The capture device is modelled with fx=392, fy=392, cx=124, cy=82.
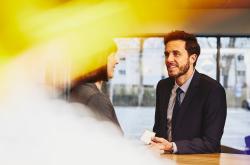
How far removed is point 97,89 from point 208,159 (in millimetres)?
574

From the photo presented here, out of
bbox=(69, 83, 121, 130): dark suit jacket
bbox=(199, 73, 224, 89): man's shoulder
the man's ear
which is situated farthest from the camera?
the man's ear

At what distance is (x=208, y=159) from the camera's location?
5.60 feet

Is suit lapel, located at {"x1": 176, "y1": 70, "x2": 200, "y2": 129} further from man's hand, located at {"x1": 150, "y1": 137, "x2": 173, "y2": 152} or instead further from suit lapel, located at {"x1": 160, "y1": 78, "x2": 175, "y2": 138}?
man's hand, located at {"x1": 150, "y1": 137, "x2": 173, "y2": 152}

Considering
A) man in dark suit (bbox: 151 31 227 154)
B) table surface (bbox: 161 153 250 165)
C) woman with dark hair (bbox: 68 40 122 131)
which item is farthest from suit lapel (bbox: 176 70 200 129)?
woman with dark hair (bbox: 68 40 122 131)

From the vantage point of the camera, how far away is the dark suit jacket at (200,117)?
201 centimetres

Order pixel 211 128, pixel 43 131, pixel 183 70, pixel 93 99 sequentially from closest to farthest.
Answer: pixel 43 131 < pixel 93 99 < pixel 211 128 < pixel 183 70

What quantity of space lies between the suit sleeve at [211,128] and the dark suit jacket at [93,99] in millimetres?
471

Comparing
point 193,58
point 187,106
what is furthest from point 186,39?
point 187,106

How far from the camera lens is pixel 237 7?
688 centimetres

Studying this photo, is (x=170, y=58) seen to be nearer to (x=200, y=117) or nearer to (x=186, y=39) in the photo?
(x=186, y=39)

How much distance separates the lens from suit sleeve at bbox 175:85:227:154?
6.29ft

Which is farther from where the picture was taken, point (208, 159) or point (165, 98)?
point (165, 98)

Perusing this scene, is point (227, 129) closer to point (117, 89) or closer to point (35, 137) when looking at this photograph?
point (117, 89)

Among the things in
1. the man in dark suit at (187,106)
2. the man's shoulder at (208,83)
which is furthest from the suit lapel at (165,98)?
the man's shoulder at (208,83)
